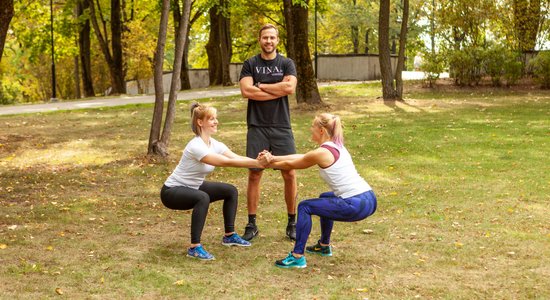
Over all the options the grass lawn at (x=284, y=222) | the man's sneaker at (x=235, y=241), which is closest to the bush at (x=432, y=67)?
the grass lawn at (x=284, y=222)

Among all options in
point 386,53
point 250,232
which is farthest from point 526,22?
point 250,232

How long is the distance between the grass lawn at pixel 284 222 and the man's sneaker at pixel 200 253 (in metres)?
0.10

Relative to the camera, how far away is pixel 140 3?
41438 mm

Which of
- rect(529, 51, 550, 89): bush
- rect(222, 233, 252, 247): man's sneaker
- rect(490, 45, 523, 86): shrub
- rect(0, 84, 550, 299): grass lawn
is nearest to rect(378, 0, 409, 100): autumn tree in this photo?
rect(490, 45, 523, 86): shrub

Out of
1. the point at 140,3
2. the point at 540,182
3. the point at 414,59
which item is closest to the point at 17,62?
the point at 140,3

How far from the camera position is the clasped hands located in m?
7.19

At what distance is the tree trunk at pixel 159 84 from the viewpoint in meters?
13.0

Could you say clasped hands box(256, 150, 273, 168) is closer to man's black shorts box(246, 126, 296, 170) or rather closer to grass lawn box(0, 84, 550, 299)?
man's black shorts box(246, 126, 296, 170)

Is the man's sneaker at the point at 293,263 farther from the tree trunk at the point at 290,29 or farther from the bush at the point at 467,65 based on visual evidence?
the bush at the point at 467,65

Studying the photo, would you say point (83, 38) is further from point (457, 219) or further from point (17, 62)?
point (457, 219)

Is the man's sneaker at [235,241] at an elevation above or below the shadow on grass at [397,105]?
below

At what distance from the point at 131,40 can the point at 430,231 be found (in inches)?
1301

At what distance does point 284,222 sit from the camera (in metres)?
8.98

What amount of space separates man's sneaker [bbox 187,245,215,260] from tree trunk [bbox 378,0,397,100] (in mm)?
16564
